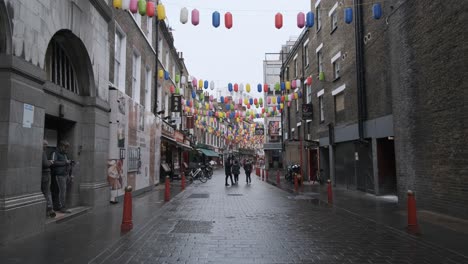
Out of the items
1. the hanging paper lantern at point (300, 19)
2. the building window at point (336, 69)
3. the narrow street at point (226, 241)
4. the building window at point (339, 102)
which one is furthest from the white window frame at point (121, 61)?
the building window at point (339, 102)

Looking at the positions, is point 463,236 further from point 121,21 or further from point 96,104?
point 121,21

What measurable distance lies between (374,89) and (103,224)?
11.6 meters

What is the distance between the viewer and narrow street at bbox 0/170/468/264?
567cm

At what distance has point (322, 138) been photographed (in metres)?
21.8

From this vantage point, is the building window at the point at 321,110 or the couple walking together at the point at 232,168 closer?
the building window at the point at 321,110

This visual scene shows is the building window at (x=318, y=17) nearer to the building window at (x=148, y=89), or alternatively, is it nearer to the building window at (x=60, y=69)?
the building window at (x=148, y=89)

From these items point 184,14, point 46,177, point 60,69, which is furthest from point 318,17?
point 46,177

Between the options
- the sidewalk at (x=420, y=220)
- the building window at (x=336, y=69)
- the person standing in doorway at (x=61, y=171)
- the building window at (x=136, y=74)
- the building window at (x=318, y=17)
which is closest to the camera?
the sidewalk at (x=420, y=220)

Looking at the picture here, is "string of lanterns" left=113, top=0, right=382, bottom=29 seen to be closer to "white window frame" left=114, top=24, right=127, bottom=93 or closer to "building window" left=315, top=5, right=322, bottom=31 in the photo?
"white window frame" left=114, top=24, right=127, bottom=93

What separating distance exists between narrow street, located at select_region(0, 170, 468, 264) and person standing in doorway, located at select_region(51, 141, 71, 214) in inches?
27.6

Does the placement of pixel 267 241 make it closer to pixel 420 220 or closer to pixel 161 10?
pixel 420 220

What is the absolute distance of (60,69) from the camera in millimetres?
9648

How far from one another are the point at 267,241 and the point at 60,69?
6893 mm

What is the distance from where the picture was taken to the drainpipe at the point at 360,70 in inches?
627
